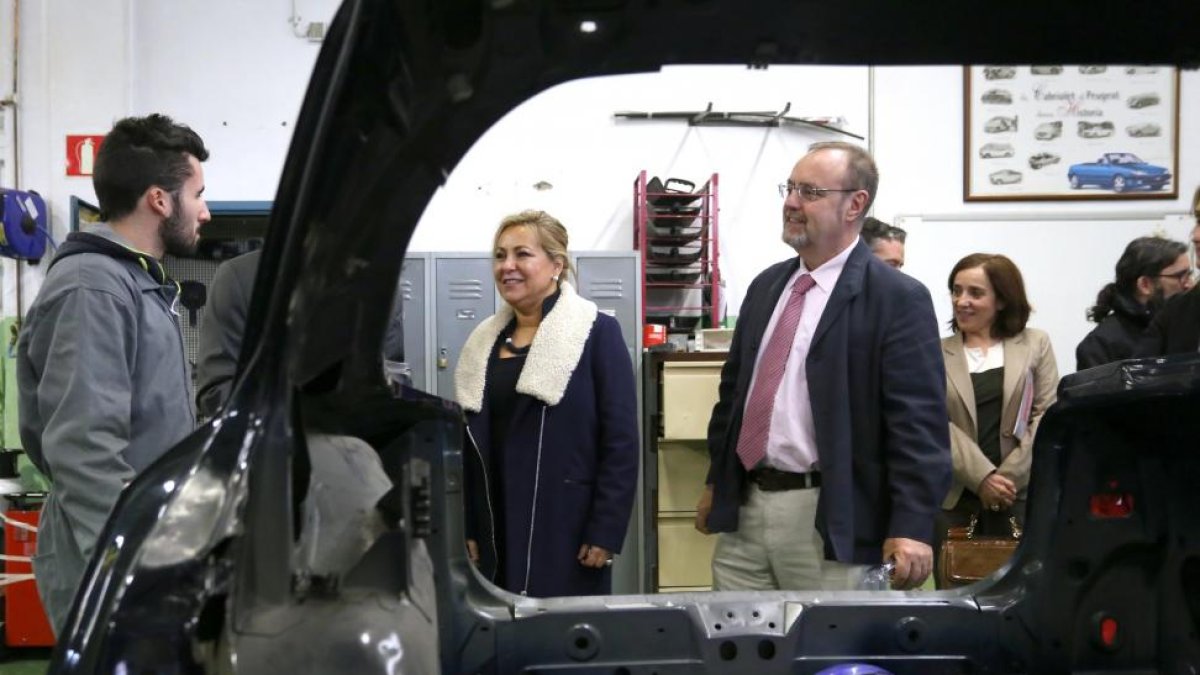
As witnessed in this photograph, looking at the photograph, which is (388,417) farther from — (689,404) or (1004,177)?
(1004,177)

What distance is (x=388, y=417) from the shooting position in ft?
4.04

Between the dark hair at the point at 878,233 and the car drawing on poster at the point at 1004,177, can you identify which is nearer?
the dark hair at the point at 878,233

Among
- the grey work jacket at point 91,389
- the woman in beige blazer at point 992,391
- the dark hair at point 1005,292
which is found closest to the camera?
the grey work jacket at point 91,389

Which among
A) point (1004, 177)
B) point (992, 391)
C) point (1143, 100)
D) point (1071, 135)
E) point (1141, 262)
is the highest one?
point (1143, 100)

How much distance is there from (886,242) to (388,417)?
2.91 m

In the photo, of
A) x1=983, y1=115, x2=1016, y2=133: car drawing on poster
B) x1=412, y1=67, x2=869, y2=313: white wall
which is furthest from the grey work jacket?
x1=983, y1=115, x2=1016, y2=133: car drawing on poster

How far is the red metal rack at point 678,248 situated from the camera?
5.48m

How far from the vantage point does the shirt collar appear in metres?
2.28

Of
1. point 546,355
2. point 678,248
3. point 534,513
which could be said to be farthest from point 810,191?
point 678,248

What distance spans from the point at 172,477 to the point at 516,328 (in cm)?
192

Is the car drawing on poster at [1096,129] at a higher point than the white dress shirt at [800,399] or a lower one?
higher

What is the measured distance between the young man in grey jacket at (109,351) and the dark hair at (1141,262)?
3237 millimetres

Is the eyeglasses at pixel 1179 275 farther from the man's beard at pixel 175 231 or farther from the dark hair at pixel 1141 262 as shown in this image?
the man's beard at pixel 175 231

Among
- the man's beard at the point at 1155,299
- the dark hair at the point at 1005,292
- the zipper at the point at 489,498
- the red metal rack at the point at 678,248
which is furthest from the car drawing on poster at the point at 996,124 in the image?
the zipper at the point at 489,498
